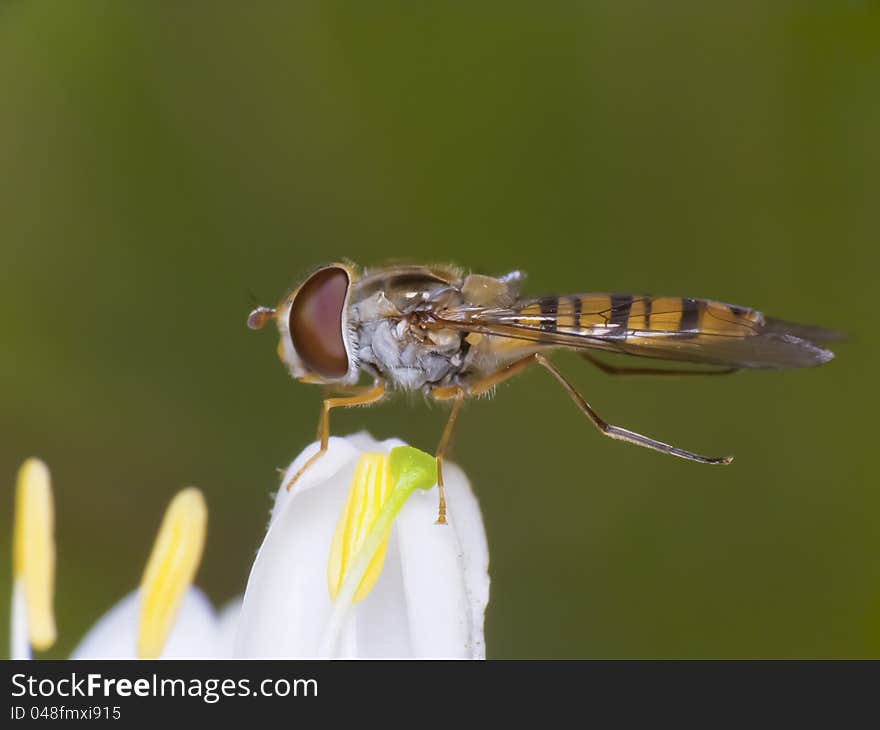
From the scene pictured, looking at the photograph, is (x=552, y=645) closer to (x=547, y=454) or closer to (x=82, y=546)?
(x=547, y=454)

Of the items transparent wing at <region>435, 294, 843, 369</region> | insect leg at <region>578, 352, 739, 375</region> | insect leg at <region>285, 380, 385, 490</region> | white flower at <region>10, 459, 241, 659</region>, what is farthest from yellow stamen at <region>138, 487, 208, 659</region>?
insect leg at <region>578, 352, 739, 375</region>

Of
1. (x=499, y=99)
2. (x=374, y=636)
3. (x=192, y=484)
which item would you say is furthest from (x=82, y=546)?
(x=499, y=99)

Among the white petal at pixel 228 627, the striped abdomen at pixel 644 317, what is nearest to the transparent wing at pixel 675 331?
the striped abdomen at pixel 644 317

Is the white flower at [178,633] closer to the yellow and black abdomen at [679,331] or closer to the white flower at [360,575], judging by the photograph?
the white flower at [360,575]

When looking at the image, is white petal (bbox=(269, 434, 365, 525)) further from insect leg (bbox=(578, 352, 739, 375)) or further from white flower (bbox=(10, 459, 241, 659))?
insect leg (bbox=(578, 352, 739, 375))

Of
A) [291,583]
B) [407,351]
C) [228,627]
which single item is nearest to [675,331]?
[407,351]

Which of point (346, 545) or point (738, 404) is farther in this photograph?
point (738, 404)

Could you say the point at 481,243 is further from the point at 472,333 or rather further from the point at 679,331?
the point at 679,331
